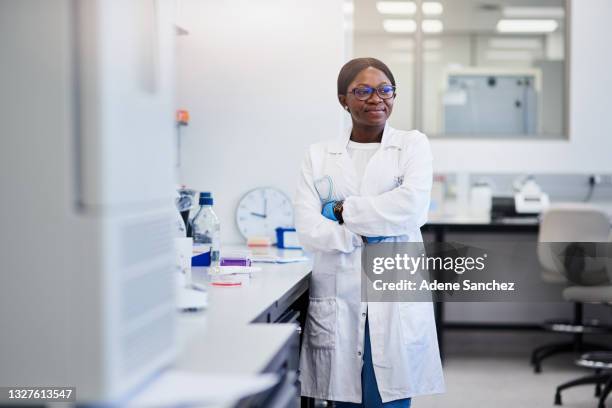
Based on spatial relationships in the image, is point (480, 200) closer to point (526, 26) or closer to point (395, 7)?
point (395, 7)

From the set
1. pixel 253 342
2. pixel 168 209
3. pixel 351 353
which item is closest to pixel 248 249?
pixel 351 353

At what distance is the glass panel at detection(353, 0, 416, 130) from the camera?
25.9 feet

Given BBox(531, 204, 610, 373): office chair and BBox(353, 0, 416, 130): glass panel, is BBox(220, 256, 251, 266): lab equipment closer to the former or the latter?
BBox(531, 204, 610, 373): office chair

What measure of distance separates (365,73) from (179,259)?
826 millimetres

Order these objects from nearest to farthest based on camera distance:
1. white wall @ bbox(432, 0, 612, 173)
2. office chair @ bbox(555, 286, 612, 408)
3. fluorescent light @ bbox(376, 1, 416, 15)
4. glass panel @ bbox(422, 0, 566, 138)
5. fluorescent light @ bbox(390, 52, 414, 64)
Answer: office chair @ bbox(555, 286, 612, 408)
white wall @ bbox(432, 0, 612, 173)
glass panel @ bbox(422, 0, 566, 138)
fluorescent light @ bbox(376, 1, 416, 15)
fluorescent light @ bbox(390, 52, 414, 64)

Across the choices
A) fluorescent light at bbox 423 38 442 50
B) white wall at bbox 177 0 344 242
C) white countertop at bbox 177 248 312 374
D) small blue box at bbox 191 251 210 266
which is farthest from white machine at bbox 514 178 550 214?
fluorescent light at bbox 423 38 442 50

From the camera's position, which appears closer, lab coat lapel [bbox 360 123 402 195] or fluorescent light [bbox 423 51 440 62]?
lab coat lapel [bbox 360 123 402 195]

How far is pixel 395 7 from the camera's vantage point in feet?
24.0

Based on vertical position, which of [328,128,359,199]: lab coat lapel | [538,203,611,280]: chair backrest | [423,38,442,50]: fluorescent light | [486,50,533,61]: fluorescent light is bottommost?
[538,203,611,280]: chair backrest

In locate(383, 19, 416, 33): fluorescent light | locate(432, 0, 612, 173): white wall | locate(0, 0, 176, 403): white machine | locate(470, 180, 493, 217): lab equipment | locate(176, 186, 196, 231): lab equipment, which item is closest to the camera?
locate(0, 0, 176, 403): white machine

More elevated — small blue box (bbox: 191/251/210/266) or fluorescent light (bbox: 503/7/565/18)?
fluorescent light (bbox: 503/7/565/18)

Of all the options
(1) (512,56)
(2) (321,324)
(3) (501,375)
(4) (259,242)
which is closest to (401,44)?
(1) (512,56)

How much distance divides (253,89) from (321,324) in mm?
1602

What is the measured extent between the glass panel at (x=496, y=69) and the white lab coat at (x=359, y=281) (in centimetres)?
369
